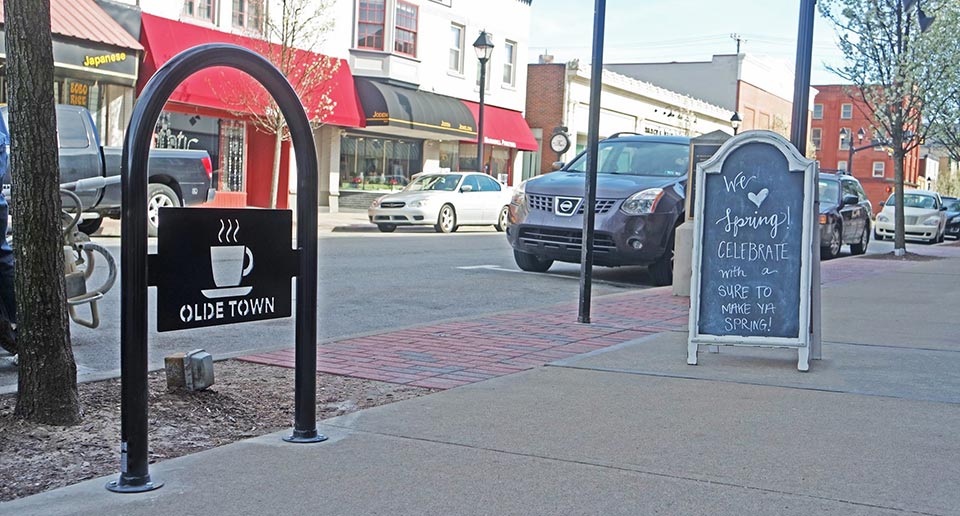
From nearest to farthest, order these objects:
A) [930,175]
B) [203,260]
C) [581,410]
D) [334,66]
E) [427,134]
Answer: [203,260] → [581,410] → [334,66] → [427,134] → [930,175]

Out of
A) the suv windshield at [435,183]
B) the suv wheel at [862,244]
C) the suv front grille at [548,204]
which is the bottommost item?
the suv wheel at [862,244]

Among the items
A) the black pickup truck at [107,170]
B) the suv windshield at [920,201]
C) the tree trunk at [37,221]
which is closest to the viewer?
the tree trunk at [37,221]

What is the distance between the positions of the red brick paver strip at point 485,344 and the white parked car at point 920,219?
71.9 feet

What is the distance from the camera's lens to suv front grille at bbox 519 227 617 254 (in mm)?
12177

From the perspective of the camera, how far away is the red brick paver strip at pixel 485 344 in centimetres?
630

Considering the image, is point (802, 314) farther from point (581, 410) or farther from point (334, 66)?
point (334, 66)

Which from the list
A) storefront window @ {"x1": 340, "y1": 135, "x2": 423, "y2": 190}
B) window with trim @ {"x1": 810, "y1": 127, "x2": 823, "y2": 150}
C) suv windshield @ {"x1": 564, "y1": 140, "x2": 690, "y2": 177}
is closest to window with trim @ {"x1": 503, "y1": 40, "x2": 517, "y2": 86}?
storefront window @ {"x1": 340, "y1": 135, "x2": 423, "y2": 190}

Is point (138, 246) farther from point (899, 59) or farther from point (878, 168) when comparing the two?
point (878, 168)

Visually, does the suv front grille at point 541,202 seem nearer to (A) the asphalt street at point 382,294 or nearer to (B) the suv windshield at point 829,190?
(A) the asphalt street at point 382,294

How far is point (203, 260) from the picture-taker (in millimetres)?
4012

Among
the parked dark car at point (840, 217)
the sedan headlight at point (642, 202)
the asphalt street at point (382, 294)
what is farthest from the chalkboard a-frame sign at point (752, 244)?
the parked dark car at point (840, 217)

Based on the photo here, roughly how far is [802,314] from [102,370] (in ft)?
14.0

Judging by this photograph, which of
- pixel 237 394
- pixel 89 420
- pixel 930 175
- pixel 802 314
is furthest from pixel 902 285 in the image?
pixel 930 175

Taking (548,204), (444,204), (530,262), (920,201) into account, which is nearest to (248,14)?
(444,204)
